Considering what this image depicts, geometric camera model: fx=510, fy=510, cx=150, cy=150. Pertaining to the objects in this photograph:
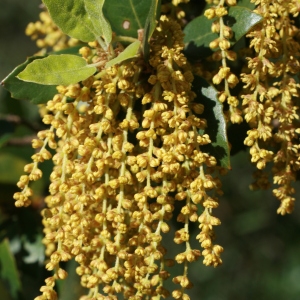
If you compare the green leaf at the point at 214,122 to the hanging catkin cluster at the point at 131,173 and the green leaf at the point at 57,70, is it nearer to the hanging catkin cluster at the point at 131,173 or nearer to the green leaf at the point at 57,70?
the hanging catkin cluster at the point at 131,173

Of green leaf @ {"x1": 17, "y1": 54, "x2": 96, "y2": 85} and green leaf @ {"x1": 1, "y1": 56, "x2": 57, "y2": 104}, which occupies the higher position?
green leaf @ {"x1": 1, "y1": 56, "x2": 57, "y2": 104}

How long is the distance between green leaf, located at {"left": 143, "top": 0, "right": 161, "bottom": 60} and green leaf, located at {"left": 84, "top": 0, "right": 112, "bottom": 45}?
77mm

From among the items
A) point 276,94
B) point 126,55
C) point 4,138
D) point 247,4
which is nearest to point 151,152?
point 126,55

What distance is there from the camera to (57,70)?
1.07m

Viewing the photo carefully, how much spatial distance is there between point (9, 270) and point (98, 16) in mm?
1033

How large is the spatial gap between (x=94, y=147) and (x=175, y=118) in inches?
7.3

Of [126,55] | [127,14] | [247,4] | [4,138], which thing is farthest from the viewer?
[4,138]

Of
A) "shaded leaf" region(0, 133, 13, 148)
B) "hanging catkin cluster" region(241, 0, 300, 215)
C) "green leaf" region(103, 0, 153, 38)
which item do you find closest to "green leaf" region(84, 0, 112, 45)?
"green leaf" region(103, 0, 153, 38)

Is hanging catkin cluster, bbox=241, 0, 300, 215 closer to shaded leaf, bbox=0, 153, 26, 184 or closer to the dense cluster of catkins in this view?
the dense cluster of catkins

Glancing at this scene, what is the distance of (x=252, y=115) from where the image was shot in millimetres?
1060

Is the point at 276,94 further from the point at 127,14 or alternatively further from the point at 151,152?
the point at 127,14

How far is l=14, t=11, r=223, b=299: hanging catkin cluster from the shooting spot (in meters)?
1.06

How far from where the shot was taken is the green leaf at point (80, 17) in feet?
3.54

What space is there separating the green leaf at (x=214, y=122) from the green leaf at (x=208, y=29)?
0.11 metres
